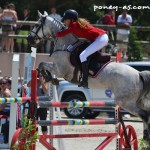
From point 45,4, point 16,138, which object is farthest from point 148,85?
point 45,4

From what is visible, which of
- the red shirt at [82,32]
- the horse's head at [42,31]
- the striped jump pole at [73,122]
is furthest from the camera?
the horse's head at [42,31]

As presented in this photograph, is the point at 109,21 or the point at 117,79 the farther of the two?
the point at 109,21

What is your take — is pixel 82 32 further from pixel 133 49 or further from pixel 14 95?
pixel 133 49

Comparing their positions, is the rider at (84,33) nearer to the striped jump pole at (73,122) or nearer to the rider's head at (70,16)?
the rider's head at (70,16)

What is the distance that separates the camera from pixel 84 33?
11.2m

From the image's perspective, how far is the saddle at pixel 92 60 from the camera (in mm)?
11320

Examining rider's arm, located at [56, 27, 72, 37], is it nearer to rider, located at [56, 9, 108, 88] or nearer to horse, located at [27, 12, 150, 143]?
rider, located at [56, 9, 108, 88]

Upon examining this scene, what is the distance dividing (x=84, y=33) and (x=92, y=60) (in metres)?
0.52

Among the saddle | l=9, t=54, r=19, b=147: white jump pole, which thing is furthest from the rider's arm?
l=9, t=54, r=19, b=147: white jump pole

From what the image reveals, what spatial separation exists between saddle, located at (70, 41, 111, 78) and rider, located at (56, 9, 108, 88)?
0.36 feet

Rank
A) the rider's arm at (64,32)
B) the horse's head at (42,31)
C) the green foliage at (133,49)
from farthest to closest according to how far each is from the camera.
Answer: the green foliage at (133,49), the horse's head at (42,31), the rider's arm at (64,32)

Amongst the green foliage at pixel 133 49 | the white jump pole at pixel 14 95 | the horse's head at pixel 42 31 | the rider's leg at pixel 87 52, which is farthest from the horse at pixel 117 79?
the green foliage at pixel 133 49

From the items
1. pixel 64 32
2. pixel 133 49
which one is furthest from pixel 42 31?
pixel 133 49

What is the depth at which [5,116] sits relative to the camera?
1218 centimetres
